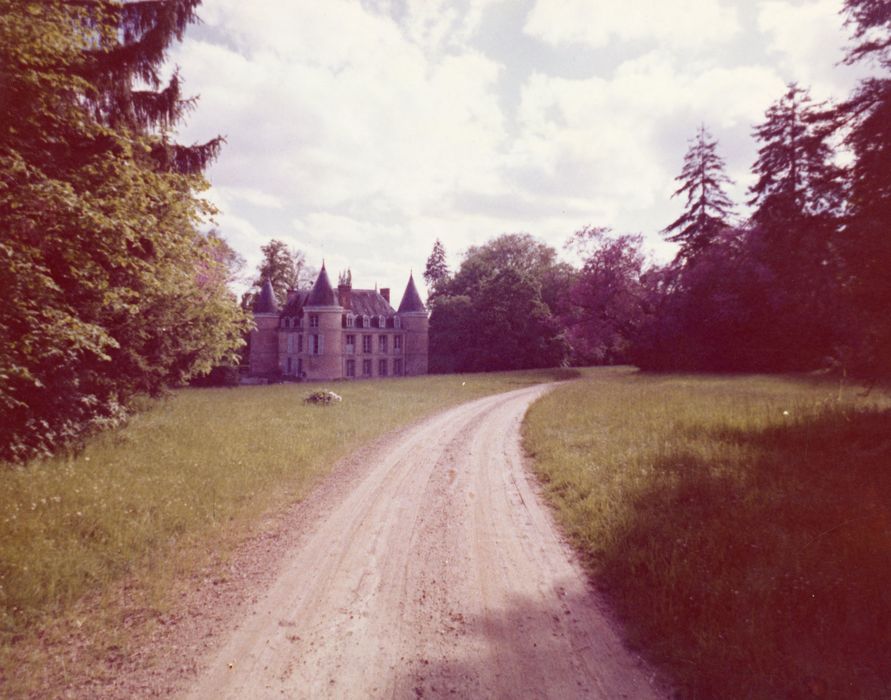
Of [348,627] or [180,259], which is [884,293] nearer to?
[348,627]

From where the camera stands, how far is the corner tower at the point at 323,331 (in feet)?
149

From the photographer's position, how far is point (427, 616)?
468 centimetres

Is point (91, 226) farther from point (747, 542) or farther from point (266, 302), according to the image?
point (266, 302)

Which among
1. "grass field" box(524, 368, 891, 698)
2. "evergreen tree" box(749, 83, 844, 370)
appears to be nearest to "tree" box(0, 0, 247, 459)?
"grass field" box(524, 368, 891, 698)

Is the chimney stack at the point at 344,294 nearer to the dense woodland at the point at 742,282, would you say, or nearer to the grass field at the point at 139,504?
the dense woodland at the point at 742,282

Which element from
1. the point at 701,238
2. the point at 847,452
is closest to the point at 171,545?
the point at 847,452

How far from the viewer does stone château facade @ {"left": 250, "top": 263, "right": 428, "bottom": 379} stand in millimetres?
50406

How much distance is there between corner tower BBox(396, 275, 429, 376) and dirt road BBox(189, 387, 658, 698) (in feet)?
147

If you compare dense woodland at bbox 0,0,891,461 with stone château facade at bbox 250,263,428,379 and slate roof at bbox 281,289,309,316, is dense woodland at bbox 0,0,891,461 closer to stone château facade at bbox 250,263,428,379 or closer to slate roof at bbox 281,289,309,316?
stone château facade at bbox 250,263,428,379

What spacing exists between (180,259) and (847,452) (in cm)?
1607

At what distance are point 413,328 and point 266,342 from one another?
16.8 metres

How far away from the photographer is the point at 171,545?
242 inches

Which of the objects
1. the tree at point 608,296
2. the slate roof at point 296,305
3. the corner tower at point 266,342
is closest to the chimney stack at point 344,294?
the slate roof at point 296,305

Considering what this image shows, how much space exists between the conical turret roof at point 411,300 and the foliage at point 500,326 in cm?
376
